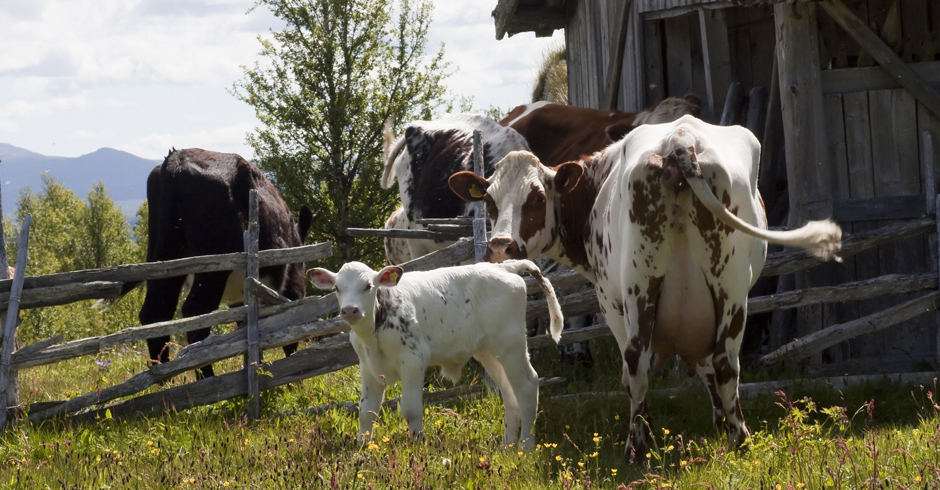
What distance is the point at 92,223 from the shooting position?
5388cm

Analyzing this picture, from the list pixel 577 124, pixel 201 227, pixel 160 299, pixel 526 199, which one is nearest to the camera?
pixel 526 199

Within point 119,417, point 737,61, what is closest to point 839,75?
point 737,61

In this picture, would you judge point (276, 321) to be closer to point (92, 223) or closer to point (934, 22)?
point (934, 22)

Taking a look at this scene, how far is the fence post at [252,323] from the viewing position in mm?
6691

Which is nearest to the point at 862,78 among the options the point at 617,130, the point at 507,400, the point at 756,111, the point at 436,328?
the point at 756,111

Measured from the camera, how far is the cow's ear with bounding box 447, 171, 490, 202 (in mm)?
6379

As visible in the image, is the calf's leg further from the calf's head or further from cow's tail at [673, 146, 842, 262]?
cow's tail at [673, 146, 842, 262]

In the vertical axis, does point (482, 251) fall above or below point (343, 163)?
below

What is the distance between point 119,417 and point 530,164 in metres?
3.45

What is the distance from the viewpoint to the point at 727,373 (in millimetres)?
4766

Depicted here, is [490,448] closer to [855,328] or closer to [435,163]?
[855,328]

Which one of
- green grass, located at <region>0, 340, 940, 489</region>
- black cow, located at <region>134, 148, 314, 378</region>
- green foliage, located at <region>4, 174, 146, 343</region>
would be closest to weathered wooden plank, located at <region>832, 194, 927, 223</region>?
green grass, located at <region>0, 340, 940, 489</region>

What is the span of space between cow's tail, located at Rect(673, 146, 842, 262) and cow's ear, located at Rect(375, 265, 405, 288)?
1.63m

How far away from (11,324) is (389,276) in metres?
3.12
